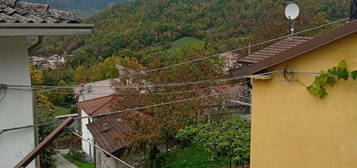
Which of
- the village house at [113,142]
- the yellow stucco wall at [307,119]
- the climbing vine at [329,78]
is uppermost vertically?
the climbing vine at [329,78]

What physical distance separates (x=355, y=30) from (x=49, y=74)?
1315 inches

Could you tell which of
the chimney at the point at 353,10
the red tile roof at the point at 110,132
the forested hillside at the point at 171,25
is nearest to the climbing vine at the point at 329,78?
the chimney at the point at 353,10

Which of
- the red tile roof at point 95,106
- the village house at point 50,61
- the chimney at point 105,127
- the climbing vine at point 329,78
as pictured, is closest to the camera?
the climbing vine at point 329,78

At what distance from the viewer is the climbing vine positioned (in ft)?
14.1

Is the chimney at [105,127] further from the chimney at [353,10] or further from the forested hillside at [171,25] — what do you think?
the chimney at [353,10]

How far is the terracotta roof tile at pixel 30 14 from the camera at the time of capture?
3104 mm

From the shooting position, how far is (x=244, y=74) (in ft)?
16.9

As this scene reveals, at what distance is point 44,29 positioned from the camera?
3131mm

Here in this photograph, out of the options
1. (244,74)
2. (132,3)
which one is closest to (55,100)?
(132,3)

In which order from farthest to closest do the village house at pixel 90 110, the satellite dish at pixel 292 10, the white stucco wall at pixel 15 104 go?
the village house at pixel 90 110 < the satellite dish at pixel 292 10 < the white stucco wall at pixel 15 104

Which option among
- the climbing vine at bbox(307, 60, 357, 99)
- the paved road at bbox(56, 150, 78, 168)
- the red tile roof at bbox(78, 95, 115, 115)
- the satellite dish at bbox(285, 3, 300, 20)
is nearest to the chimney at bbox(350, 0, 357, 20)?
the climbing vine at bbox(307, 60, 357, 99)

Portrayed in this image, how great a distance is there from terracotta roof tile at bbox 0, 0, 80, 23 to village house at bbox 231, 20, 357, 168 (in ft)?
8.30

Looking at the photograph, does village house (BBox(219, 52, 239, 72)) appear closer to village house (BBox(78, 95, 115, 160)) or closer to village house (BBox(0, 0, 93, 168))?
village house (BBox(78, 95, 115, 160))

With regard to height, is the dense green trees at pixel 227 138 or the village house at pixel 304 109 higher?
the village house at pixel 304 109
